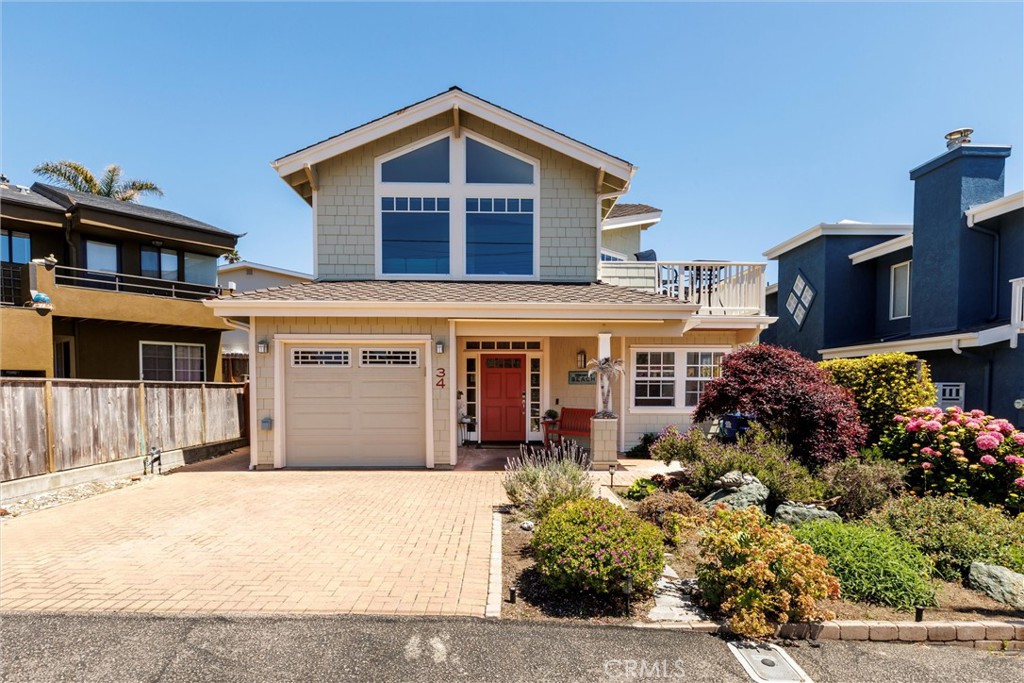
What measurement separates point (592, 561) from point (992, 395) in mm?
11098

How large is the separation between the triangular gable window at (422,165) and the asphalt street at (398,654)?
904 cm

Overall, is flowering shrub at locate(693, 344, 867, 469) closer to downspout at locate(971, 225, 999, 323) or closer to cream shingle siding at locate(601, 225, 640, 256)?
downspout at locate(971, 225, 999, 323)

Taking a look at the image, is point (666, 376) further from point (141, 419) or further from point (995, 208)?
point (141, 419)

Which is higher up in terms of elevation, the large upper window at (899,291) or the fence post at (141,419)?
the large upper window at (899,291)

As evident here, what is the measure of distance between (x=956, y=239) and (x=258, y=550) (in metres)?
15.7

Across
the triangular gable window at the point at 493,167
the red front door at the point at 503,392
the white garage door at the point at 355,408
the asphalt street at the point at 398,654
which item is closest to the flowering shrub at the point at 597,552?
the asphalt street at the point at 398,654

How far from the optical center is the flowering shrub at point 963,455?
6242mm

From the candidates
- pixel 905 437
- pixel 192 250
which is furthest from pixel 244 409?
pixel 905 437

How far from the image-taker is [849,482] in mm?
5949

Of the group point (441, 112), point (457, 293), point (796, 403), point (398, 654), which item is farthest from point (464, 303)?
point (398, 654)

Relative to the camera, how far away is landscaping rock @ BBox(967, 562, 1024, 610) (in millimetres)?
4164

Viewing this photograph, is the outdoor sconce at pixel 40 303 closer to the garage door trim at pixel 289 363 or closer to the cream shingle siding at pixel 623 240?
the garage door trim at pixel 289 363

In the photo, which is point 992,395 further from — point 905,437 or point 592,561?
point 592,561

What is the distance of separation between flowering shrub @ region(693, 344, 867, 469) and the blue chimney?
263 inches
